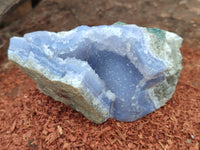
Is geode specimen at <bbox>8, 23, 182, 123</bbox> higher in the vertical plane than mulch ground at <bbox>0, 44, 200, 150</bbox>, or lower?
higher

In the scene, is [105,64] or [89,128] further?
[89,128]

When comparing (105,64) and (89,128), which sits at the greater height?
(105,64)

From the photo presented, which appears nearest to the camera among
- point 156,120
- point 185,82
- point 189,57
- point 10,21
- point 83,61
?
point 83,61

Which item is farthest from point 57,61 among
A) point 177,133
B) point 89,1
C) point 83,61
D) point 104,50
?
point 89,1

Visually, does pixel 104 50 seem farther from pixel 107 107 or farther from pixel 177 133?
pixel 177 133
